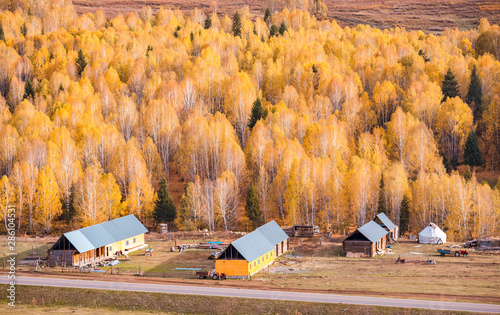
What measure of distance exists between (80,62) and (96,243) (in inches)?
3273

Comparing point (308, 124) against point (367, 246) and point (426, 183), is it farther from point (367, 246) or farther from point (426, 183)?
point (367, 246)

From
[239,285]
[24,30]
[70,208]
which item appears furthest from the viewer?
[24,30]

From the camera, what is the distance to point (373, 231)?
203 feet

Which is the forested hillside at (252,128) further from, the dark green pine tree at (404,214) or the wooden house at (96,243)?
the wooden house at (96,243)

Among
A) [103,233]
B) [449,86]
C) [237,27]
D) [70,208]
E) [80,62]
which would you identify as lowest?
[103,233]

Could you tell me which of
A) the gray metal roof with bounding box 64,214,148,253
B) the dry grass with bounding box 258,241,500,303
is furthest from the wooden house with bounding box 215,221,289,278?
the gray metal roof with bounding box 64,214,148,253

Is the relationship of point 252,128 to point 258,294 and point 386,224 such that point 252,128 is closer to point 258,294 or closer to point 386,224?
point 386,224

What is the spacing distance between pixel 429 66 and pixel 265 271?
83411 mm

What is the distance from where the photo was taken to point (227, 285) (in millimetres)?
46031

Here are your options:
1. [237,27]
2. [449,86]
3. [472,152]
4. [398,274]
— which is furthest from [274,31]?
[398,274]

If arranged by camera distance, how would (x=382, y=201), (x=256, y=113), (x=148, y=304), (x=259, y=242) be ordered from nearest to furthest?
(x=148, y=304) < (x=259, y=242) < (x=382, y=201) < (x=256, y=113)

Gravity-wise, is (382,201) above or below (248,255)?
above

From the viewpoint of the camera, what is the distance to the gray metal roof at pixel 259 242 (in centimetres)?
5025

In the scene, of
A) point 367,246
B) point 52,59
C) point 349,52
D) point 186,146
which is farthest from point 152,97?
point 367,246
